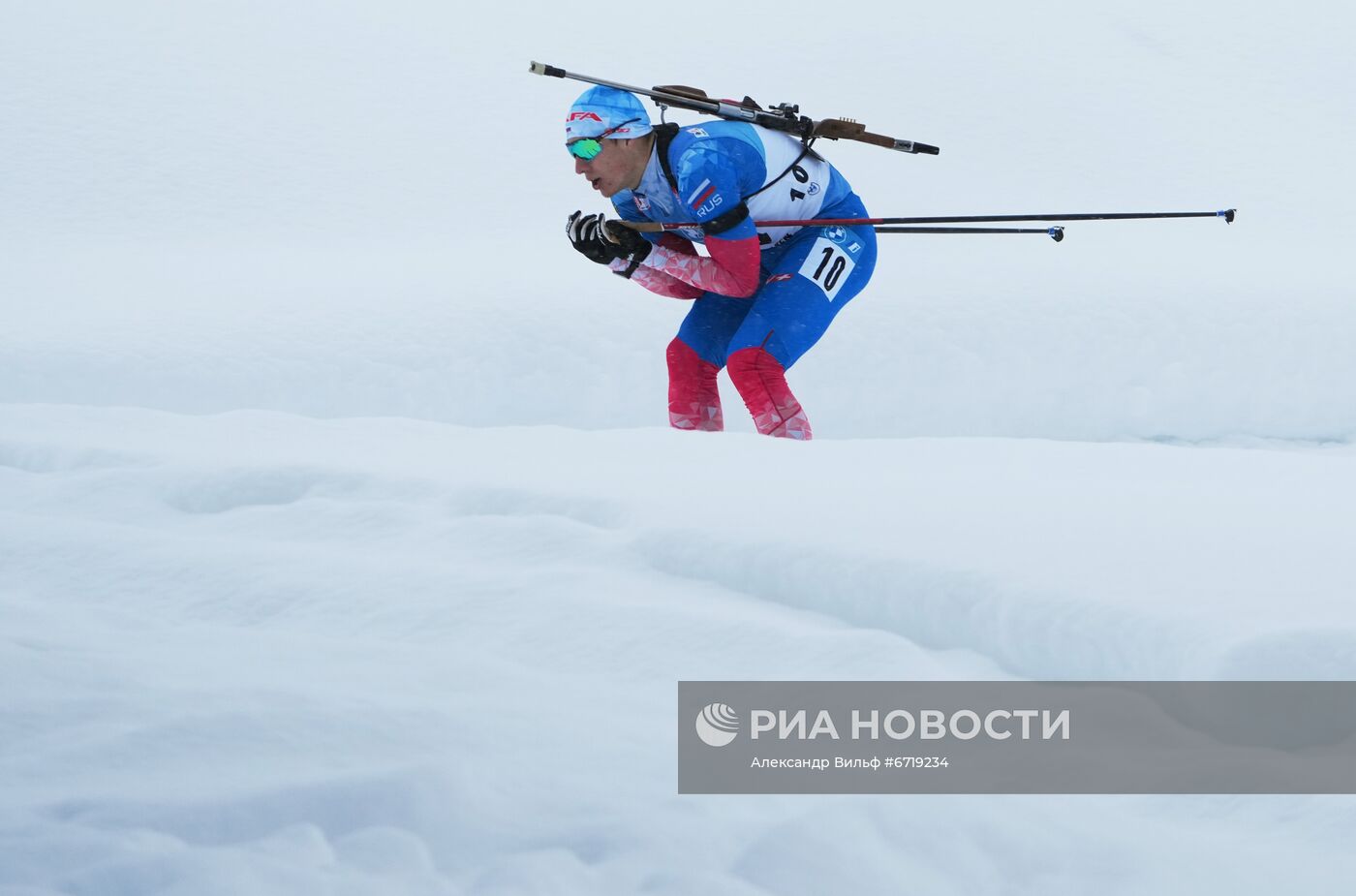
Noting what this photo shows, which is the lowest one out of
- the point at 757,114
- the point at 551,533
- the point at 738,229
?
the point at 551,533

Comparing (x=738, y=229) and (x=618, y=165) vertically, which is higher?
(x=618, y=165)

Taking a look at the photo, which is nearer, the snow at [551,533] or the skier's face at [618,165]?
the snow at [551,533]

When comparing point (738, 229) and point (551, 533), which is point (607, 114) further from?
point (551, 533)

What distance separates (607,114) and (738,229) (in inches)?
17.1

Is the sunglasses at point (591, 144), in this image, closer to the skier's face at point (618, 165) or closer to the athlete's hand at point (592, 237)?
the skier's face at point (618, 165)

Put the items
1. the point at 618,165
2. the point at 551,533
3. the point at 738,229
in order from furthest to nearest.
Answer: the point at 618,165, the point at 738,229, the point at 551,533

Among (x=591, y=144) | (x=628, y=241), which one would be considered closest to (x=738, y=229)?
(x=628, y=241)

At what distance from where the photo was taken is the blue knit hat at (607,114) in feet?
11.3

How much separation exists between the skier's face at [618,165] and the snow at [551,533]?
83 cm

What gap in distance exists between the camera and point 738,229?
3.41 m

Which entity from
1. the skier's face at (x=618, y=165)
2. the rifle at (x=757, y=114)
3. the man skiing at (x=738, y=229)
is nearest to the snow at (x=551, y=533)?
the man skiing at (x=738, y=229)

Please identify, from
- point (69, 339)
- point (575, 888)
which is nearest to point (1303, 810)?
point (575, 888)

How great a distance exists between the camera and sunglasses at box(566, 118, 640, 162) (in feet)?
11.4

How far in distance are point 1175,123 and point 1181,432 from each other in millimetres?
3608
